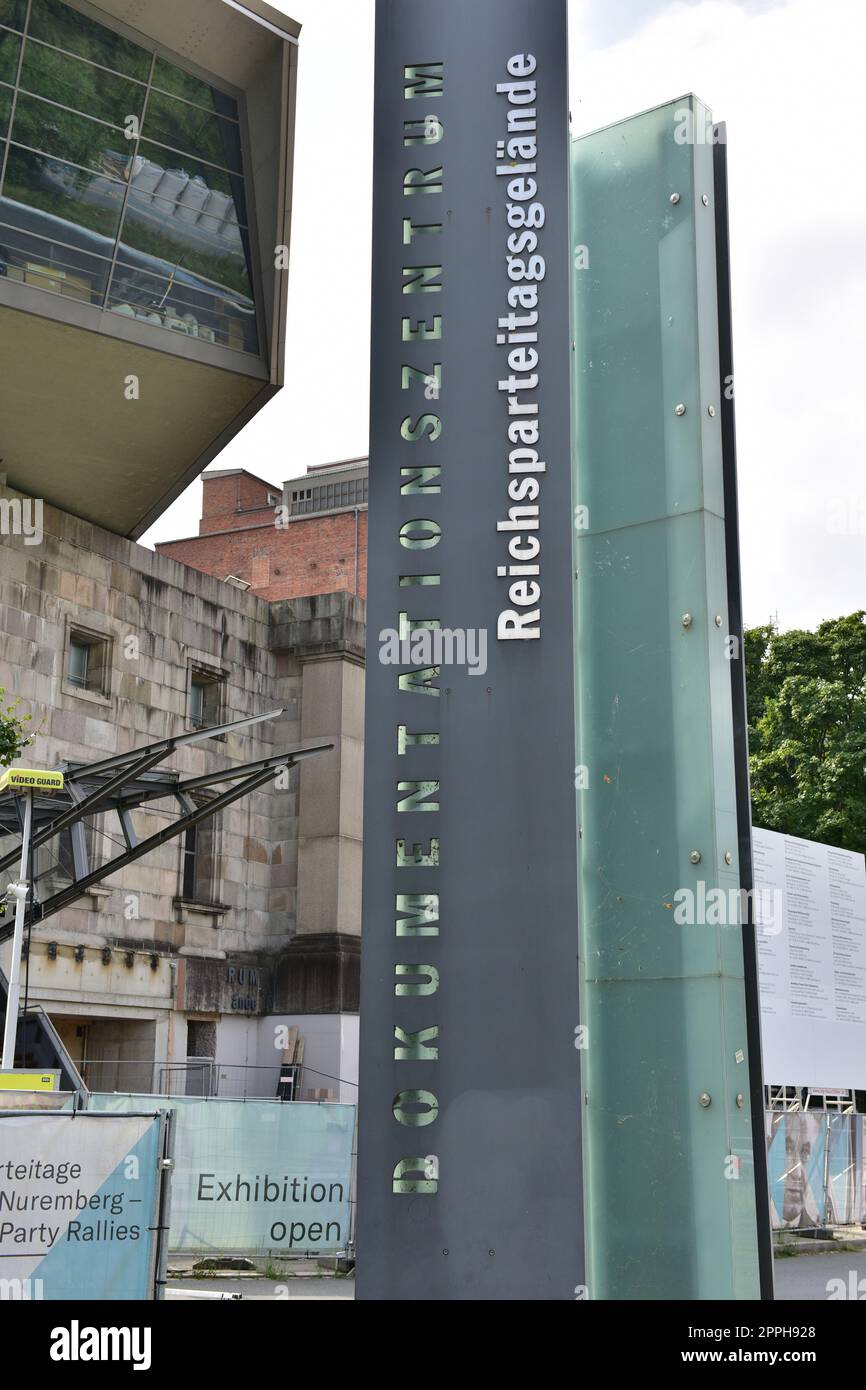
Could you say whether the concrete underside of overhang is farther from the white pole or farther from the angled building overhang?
the white pole

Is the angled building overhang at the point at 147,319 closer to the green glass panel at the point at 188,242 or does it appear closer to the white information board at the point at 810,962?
the green glass panel at the point at 188,242

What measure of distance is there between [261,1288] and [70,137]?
1819 centimetres

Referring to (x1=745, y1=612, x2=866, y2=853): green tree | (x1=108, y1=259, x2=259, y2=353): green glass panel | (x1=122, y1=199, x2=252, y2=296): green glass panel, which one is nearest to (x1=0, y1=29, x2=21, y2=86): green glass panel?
(x1=122, y1=199, x2=252, y2=296): green glass panel

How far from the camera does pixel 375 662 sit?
30.6 feet

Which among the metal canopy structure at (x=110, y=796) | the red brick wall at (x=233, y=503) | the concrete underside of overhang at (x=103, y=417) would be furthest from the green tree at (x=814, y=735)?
the metal canopy structure at (x=110, y=796)

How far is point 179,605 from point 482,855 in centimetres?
2466

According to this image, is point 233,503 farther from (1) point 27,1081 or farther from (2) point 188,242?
(1) point 27,1081

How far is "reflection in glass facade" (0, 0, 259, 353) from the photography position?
2428 centimetres

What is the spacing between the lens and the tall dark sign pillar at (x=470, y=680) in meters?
8.60

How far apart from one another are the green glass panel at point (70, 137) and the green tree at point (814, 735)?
83.5 feet

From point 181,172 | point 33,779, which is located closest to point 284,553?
point 181,172

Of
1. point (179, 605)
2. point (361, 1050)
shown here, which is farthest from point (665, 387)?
point (179, 605)

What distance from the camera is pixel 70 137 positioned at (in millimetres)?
24891
